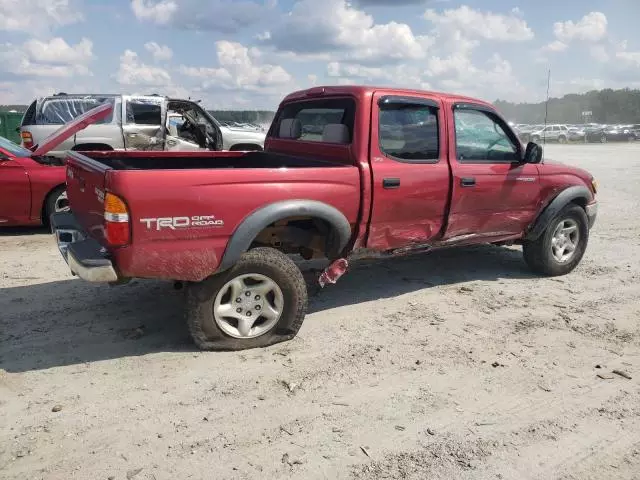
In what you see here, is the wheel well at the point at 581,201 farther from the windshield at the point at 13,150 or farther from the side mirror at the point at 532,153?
the windshield at the point at 13,150

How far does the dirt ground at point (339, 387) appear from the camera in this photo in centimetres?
271

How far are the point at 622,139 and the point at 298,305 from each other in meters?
43.9

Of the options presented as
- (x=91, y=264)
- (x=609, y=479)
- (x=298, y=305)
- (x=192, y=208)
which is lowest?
(x=609, y=479)

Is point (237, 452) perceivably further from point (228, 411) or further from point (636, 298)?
point (636, 298)

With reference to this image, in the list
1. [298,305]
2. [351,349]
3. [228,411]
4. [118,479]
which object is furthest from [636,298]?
[118,479]

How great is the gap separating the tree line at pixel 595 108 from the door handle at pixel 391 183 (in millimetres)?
61342

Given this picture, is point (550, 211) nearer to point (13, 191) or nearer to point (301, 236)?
point (301, 236)

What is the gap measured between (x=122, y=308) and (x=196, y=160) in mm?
1619

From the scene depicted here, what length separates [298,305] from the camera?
3.97 m

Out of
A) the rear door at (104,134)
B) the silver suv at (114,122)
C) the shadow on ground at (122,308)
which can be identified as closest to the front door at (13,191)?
the shadow on ground at (122,308)

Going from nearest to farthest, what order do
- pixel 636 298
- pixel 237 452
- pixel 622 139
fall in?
pixel 237 452 < pixel 636 298 < pixel 622 139

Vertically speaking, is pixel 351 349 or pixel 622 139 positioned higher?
pixel 622 139

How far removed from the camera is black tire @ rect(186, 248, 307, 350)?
3715 millimetres

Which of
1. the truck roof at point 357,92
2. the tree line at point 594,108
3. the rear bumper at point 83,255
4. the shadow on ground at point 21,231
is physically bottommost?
the shadow on ground at point 21,231
